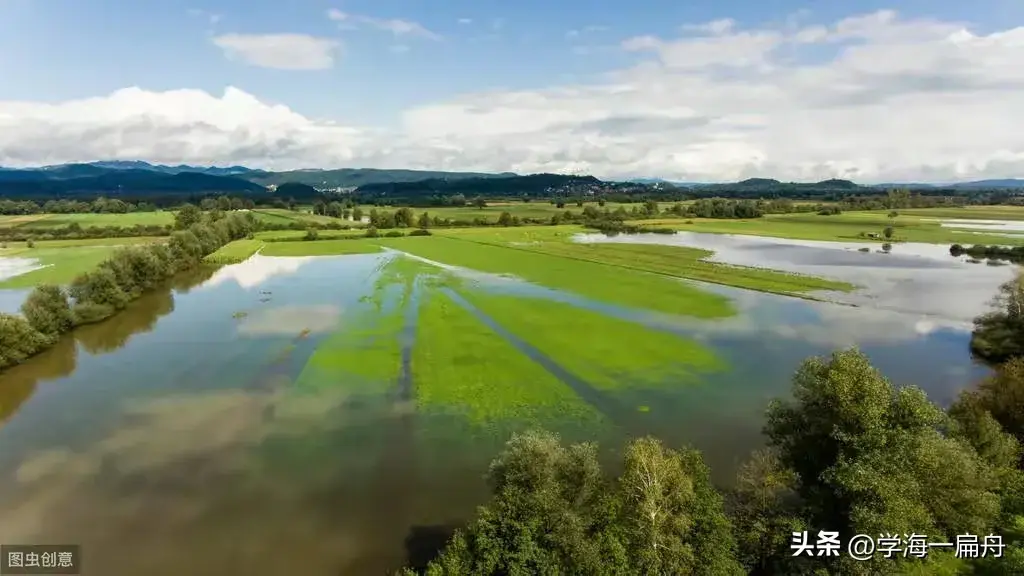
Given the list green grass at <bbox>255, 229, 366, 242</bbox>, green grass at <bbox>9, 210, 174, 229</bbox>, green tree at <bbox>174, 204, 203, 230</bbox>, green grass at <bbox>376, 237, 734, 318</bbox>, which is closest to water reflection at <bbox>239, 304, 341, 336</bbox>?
green grass at <bbox>376, 237, 734, 318</bbox>

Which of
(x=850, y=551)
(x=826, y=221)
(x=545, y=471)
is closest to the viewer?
(x=850, y=551)

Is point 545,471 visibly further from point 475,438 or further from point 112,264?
point 112,264

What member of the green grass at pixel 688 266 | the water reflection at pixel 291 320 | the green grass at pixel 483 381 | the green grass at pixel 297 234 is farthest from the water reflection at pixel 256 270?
the green grass at pixel 688 266

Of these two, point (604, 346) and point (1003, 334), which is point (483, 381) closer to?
point (604, 346)

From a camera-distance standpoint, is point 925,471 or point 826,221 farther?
point 826,221

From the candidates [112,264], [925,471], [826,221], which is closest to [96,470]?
[925,471]

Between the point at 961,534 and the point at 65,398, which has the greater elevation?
the point at 961,534
